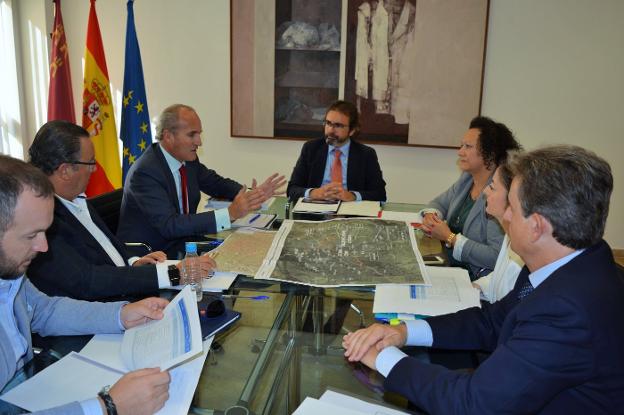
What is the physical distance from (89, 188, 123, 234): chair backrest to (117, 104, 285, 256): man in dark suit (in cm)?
13

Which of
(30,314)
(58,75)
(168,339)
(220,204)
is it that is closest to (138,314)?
(168,339)

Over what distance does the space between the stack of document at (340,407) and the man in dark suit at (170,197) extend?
1.33 metres

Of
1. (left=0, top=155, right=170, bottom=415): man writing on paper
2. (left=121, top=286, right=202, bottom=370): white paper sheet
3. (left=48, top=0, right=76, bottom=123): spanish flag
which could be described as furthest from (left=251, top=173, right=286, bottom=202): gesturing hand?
(left=48, top=0, right=76, bottom=123): spanish flag

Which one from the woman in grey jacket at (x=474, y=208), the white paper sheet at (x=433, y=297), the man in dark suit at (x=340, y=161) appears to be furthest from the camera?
the man in dark suit at (x=340, y=161)

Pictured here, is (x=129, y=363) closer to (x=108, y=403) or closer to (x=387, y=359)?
(x=108, y=403)

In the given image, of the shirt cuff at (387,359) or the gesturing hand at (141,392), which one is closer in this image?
the gesturing hand at (141,392)

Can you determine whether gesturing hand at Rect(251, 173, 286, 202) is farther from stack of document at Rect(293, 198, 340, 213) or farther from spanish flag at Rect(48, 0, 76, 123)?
spanish flag at Rect(48, 0, 76, 123)

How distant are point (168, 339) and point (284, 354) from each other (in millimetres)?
333

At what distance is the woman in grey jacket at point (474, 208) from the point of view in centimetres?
219

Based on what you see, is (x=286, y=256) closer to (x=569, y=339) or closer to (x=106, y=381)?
(x=106, y=381)

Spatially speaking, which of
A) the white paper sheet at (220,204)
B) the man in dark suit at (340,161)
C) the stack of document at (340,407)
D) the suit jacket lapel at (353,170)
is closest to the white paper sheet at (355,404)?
the stack of document at (340,407)

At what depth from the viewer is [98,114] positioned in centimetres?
403

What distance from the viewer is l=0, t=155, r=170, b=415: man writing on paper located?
1.12m

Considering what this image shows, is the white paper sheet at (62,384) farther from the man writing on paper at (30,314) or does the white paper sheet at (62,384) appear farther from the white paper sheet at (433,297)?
the white paper sheet at (433,297)
